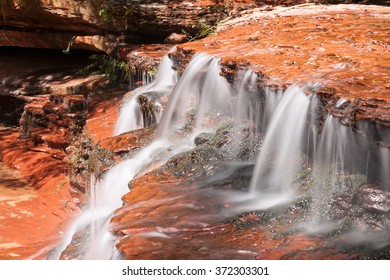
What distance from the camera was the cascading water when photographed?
4.13 meters

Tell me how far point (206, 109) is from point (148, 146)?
0.86 meters

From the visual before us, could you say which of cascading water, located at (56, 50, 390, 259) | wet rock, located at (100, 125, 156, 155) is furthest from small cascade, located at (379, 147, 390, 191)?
wet rock, located at (100, 125, 156, 155)

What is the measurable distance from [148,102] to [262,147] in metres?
2.58

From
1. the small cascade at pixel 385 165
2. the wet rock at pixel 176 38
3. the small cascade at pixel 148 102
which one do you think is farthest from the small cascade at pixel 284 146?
the wet rock at pixel 176 38

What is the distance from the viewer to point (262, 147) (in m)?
5.00

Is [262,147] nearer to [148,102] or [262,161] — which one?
[262,161]

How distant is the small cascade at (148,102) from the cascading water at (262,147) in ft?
1.62

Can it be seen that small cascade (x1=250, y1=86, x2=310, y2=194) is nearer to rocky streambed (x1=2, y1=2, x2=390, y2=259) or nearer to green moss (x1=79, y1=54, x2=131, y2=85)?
rocky streambed (x1=2, y1=2, x2=390, y2=259)

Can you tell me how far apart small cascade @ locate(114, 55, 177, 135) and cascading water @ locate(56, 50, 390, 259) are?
19.5 inches

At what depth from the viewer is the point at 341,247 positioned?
3.52 m

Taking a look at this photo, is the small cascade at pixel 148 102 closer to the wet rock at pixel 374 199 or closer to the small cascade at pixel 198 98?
the small cascade at pixel 198 98

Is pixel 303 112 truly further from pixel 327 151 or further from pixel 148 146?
pixel 148 146

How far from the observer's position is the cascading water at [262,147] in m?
4.13

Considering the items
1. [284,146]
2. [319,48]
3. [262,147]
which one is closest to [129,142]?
[262,147]
